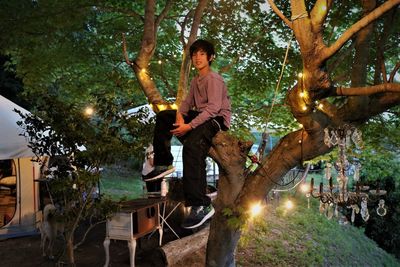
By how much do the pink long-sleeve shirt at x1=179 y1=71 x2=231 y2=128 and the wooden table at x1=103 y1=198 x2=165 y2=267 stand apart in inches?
86.5

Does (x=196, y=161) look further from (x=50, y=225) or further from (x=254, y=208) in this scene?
(x=50, y=225)

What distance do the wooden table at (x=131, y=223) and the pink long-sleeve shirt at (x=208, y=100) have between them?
2.20 meters

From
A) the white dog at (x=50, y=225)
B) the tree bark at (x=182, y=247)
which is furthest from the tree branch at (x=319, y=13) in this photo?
the white dog at (x=50, y=225)

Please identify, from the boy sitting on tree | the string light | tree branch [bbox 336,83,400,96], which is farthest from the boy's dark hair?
the string light

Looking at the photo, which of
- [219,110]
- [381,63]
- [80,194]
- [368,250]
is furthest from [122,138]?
[368,250]

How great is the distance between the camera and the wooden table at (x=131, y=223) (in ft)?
17.3

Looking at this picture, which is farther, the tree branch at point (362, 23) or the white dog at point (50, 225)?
the white dog at point (50, 225)

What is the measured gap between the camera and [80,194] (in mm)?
4801

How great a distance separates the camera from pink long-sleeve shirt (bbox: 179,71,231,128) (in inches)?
136

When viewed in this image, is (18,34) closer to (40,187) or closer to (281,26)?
(40,187)

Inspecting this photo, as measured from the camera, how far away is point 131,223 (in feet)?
17.3

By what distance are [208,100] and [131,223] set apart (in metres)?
2.64

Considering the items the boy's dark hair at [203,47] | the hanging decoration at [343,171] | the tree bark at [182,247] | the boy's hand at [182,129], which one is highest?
the boy's dark hair at [203,47]

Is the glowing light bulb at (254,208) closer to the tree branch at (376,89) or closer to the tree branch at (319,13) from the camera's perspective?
the tree branch at (376,89)
